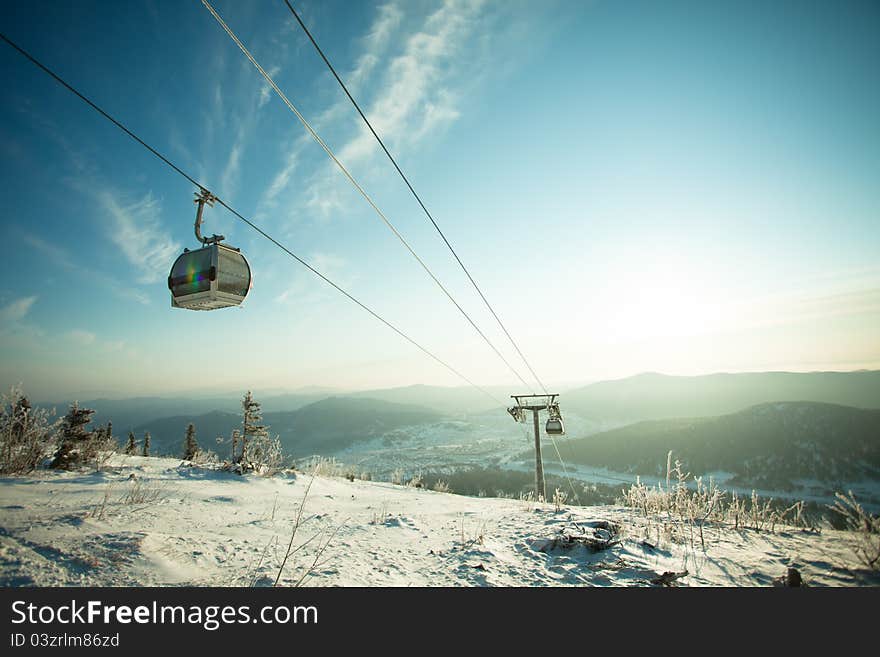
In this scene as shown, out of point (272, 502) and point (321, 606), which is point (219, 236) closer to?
point (321, 606)

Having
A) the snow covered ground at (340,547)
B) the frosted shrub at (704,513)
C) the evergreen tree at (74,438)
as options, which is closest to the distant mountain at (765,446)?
the frosted shrub at (704,513)

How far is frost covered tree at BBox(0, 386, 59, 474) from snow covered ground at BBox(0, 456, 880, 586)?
3.74ft

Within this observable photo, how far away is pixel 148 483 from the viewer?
283 inches

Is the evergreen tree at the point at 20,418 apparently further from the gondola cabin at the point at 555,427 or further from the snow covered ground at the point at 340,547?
the gondola cabin at the point at 555,427

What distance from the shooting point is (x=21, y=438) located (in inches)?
302

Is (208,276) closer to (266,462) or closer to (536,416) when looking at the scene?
(266,462)

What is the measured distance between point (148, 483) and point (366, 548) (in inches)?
225

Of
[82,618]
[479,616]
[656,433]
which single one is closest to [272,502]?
[82,618]

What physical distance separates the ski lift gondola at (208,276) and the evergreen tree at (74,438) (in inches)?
293

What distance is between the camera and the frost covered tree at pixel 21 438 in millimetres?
7157

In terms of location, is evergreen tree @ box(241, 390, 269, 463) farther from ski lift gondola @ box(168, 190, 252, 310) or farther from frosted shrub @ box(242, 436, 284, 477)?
ski lift gondola @ box(168, 190, 252, 310)

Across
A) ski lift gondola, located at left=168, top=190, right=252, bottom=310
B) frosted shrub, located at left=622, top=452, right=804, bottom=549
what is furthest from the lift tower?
ski lift gondola, located at left=168, top=190, right=252, bottom=310

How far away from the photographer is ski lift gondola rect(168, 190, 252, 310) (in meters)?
4.40

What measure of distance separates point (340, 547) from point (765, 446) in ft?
490
